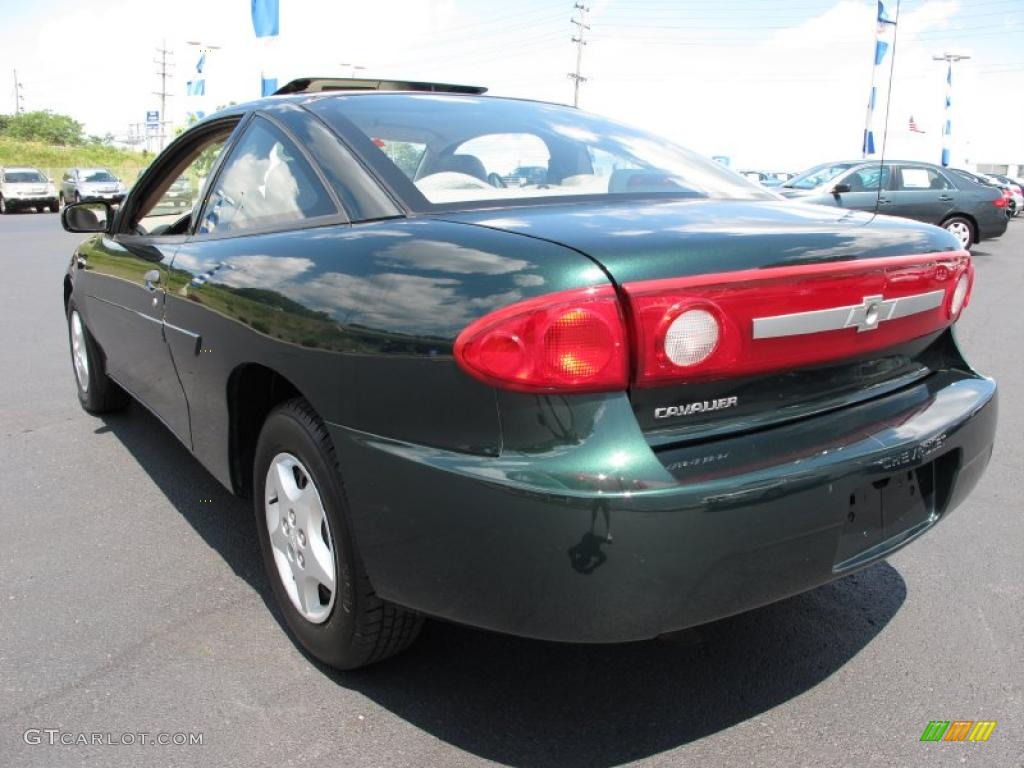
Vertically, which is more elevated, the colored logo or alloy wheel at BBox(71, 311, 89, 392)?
alloy wheel at BBox(71, 311, 89, 392)

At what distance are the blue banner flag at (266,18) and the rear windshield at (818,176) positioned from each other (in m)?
9.31

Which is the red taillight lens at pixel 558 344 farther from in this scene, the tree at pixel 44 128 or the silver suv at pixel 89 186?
the tree at pixel 44 128

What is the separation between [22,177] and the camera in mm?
31250

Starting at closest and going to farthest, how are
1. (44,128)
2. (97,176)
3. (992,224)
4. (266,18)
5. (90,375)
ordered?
(90,375) → (266,18) → (992,224) → (97,176) → (44,128)

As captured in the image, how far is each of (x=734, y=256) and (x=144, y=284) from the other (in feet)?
7.67

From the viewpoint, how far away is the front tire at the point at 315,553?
213cm

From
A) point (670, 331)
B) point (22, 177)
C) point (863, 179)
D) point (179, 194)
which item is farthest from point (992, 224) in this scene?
point (22, 177)

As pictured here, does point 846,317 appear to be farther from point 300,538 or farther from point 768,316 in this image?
point 300,538

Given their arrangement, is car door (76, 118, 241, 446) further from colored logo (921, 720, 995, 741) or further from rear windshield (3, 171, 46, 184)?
rear windshield (3, 171, 46, 184)

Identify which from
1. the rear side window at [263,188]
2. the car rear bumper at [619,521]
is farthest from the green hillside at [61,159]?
the car rear bumper at [619,521]

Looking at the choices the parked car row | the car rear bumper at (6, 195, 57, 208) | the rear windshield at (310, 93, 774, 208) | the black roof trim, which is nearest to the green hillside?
Answer: the parked car row

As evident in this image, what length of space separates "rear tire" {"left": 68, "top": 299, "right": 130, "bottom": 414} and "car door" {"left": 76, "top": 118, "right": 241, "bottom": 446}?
13.4 inches

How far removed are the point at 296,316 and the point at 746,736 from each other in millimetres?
1506

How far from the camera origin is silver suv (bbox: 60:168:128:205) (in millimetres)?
32531
